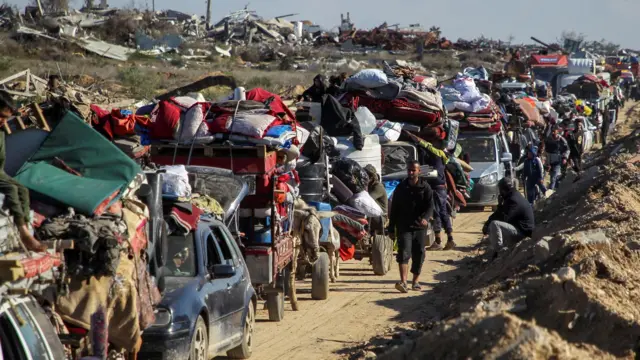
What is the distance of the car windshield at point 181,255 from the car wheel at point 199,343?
1.97 feet

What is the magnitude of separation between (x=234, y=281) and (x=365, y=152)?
9576mm

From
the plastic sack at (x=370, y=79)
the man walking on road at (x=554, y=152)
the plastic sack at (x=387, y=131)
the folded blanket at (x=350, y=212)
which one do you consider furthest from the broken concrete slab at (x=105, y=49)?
the folded blanket at (x=350, y=212)

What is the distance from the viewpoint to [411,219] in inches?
610

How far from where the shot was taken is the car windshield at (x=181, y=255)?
33.2 feet

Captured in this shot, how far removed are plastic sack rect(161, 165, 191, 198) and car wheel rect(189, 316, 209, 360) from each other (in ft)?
5.16

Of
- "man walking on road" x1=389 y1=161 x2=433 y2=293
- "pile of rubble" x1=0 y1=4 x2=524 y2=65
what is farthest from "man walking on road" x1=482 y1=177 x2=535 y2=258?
"pile of rubble" x1=0 y1=4 x2=524 y2=65

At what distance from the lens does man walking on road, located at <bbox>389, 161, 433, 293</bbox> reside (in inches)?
609

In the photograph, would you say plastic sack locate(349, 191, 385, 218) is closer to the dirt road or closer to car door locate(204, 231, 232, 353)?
the dirt road

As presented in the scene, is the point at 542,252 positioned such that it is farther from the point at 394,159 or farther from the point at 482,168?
the point at 482,168

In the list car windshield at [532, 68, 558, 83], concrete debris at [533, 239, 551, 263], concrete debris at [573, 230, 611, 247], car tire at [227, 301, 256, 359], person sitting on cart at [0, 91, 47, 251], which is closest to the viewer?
person sitting on cart at [0, 91, 47, 251]

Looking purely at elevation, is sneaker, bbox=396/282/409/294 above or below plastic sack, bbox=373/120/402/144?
below

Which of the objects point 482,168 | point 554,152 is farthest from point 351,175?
point 554,152

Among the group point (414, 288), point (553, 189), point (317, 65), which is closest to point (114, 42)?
point (317, 65)

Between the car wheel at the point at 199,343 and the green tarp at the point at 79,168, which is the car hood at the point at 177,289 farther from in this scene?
the green tarp at the point at 79,168
